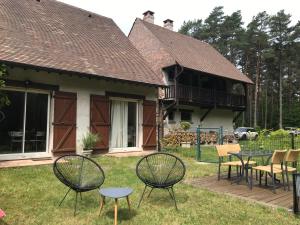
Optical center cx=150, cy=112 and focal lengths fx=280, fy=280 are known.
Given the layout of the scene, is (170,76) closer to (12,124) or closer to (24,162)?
(12,124)

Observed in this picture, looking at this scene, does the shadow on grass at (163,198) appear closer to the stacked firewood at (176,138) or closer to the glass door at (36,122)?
the glass door at (36,122)

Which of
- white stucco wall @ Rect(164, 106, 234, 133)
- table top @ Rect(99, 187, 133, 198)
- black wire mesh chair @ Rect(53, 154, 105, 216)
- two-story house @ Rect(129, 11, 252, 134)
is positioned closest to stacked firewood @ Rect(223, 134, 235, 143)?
white stucco wall @ Rect(164, 106, 234, 133)

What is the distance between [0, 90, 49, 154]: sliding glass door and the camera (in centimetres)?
802

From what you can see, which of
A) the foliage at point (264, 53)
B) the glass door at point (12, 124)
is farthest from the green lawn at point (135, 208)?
the foliage at point (264, 53)

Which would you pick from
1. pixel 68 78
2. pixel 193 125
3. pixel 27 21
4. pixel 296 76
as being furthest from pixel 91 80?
pixel 296 76

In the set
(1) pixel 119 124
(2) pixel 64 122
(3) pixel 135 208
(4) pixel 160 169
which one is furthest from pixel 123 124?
(3) pixel 135 208

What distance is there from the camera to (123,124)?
10.8m

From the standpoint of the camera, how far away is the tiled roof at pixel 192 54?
1727 centimetres

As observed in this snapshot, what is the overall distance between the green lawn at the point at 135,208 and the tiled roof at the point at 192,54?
38.5 feet

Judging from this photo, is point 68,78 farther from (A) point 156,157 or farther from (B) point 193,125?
(B) point 193,125

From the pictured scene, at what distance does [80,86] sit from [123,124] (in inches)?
89.7

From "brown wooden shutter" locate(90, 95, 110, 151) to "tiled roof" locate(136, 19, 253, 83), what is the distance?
7229 millimetres

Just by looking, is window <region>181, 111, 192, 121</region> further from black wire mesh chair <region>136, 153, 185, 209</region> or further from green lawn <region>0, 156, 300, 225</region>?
black wire mesh chair <region>136, 153, 185, 209</region>

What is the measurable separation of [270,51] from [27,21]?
94.4 ft
